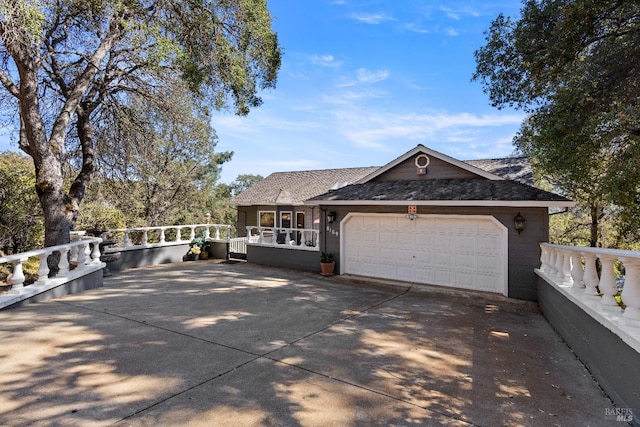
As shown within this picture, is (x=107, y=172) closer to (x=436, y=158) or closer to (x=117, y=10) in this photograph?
(x=117, y=10)

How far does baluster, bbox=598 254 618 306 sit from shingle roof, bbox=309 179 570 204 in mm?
4571

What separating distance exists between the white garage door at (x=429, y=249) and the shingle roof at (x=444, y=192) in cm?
55

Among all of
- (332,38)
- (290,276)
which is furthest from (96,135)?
(332,38)

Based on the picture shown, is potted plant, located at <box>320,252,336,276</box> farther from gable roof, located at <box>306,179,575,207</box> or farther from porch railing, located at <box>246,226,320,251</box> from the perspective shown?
gable roof, located at <box>306,179,575,207</box>

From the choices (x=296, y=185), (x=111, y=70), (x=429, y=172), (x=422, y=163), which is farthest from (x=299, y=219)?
(x=111, y=70)

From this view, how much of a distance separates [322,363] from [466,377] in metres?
1.66

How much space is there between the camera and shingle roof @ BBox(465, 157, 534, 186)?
1082 centimetres

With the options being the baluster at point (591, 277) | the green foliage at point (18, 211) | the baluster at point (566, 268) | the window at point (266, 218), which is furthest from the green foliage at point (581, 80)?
the green foliage at point (18, 211)

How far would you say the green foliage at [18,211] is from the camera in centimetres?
1153

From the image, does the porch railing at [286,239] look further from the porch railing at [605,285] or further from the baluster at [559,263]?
the porch railing at [605,285]

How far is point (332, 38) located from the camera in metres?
15.3

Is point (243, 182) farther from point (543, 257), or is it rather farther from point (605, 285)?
point (605, 285)

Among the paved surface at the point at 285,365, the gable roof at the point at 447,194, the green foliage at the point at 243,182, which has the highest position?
the green foliage at the point at 243,182

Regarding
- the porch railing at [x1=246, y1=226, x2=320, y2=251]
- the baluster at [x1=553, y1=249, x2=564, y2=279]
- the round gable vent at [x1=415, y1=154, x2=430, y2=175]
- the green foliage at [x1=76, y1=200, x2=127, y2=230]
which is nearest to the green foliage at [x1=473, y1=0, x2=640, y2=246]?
the baluster at [x1=553, y1=249, x2=564, y2=279]
